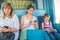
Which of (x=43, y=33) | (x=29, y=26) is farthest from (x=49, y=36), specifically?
(x=29, y=26)

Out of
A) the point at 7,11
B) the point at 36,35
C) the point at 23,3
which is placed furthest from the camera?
the point at 23,3

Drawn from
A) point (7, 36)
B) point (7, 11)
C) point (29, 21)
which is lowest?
point (7, 36)

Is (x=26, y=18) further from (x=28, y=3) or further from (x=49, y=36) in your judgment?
(x=49, y=36)

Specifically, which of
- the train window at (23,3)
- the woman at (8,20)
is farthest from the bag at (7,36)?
the train window at (23,3)

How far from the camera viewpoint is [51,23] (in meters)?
2.49

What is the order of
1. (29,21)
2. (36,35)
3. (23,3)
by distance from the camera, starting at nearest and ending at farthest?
(36,35) → (29,21) → (23,3)

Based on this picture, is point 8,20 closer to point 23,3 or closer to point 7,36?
point 7,36

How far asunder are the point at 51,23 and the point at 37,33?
56 centimetres

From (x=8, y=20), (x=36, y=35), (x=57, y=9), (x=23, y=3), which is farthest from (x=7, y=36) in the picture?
(x=57, y=9)

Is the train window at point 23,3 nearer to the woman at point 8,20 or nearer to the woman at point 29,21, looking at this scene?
the woman at point 29,21

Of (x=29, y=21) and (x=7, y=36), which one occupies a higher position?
(x=29, y=21)

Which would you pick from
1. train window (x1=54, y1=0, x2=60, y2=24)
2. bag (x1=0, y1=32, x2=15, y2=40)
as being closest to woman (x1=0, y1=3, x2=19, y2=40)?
bag (x1=0, y1=32, x2=15, y2=40)

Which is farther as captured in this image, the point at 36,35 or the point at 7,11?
the point at 7,11

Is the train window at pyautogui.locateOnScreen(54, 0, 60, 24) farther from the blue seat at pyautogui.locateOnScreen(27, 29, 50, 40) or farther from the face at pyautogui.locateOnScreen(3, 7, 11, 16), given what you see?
the face at pyautogui.locateOnScreen(3, 7, 11, 16)
